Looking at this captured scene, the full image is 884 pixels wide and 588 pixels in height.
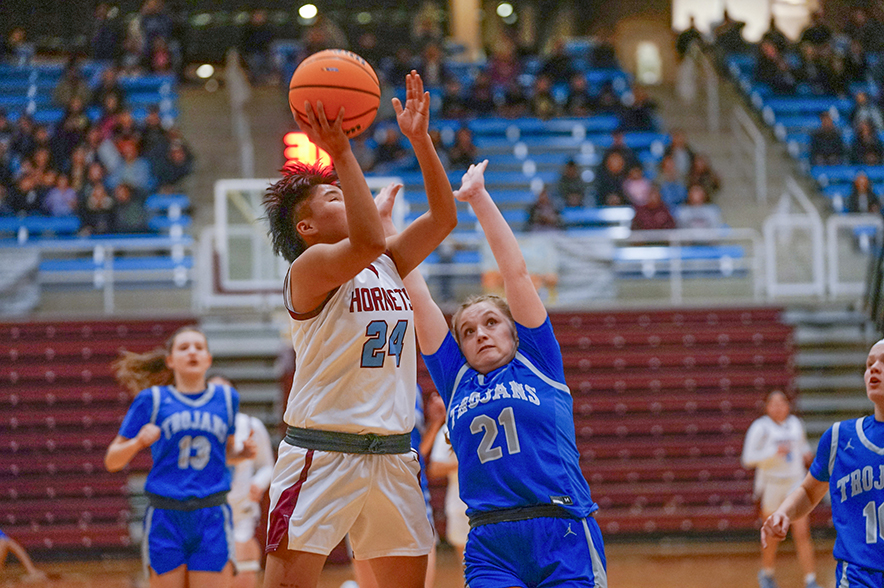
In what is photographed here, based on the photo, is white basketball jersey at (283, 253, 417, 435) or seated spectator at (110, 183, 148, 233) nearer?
white basketball jersey at (283, 253, 417, 435)

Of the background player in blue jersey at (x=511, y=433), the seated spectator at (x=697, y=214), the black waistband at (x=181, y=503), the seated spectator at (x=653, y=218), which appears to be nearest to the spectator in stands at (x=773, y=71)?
the seated spectator at (x=697, y=214)

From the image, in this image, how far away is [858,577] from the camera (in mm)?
3520

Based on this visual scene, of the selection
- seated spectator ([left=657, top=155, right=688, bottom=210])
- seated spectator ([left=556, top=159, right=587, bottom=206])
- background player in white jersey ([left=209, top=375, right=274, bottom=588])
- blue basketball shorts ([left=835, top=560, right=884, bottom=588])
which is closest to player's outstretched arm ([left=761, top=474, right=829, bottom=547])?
blue basketball shorts ([left=835, top=560, right=884, bottom=588])

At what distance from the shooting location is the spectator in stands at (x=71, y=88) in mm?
14258

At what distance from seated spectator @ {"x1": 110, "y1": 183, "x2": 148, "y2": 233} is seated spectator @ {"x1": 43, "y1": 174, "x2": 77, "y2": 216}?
856mm

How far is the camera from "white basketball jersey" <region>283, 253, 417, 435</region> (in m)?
3.09

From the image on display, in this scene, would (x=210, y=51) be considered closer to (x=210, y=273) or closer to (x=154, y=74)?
(x=154, y=74)

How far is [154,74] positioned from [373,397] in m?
13.6

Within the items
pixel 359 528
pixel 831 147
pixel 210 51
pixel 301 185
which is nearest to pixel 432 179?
pixel 301 185

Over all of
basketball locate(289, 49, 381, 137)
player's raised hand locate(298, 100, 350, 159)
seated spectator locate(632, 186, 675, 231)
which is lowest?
player's raised hand locate(298, 100, 350, 159)

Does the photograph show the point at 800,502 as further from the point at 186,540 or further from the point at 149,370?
the point at 149,370

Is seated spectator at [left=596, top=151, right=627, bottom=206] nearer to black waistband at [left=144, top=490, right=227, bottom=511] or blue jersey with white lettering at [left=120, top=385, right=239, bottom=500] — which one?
blue jersey with white lettering at [left=120, top=385, right=239, bottom=500]

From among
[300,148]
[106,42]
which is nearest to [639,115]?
[300,148]

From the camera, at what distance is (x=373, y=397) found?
311cm
